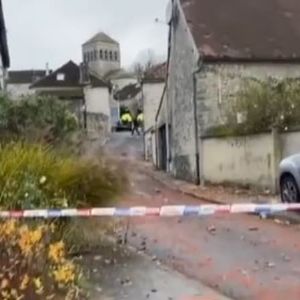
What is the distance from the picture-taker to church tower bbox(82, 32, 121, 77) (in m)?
115

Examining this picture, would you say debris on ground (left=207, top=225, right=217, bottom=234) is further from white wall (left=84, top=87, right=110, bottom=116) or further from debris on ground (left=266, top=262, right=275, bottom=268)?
white wall (left=84, top=87, right=110, bottom=116)

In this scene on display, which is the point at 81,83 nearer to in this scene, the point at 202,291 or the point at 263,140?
the point at 263,140

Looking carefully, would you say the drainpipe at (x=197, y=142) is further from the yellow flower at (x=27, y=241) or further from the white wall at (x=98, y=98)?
the white wall at (x=98, y=98)

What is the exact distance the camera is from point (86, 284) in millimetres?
7773

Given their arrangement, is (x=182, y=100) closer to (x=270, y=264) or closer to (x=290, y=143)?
(x=290, y=143)

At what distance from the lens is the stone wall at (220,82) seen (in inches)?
1085

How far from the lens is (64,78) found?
7919cm

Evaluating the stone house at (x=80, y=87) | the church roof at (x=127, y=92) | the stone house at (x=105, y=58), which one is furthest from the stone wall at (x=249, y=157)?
the stone house at (x=105, y=58)

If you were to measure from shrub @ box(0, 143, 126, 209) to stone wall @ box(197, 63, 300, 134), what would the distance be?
59.0 feet

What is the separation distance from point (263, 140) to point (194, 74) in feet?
23.8

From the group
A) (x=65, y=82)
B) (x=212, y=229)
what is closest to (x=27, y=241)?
(x=212, y=229)

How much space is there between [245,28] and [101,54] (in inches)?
3467

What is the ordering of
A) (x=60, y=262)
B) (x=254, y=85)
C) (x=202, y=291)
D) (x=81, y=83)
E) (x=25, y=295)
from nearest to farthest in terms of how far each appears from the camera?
(x=25, y=295) → (x=60, y=262) → (x=202, y=291) → (x=254, y=85) → (x=81, y=83)

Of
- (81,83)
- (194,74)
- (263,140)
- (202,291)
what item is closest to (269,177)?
(263,140)
